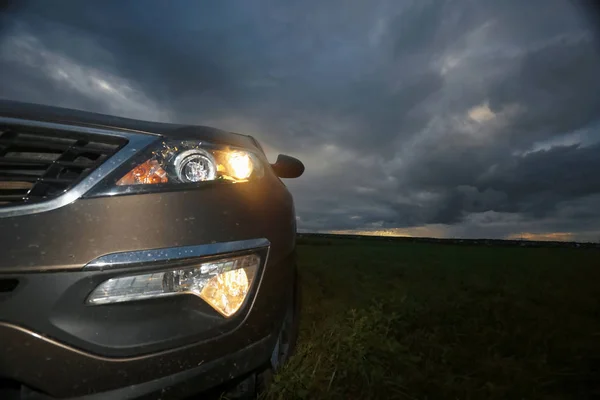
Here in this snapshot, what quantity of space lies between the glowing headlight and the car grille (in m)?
0.39

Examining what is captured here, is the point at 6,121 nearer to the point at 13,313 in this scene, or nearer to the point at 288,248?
the point at 13,313

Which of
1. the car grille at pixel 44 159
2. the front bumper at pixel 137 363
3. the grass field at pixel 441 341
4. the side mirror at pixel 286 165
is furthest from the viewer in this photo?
the side mirror at pixel 286 165

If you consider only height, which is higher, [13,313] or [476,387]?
[13,313]

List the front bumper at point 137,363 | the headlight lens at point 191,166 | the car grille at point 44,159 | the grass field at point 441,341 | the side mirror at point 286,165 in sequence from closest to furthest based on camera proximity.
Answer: the front bumper at point 137,363, the car grille at point 44,159, the headlight lens at point 191,166, the grass field at point 441,341, the side mirror at point 286,165

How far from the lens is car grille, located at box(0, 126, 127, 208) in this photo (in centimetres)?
142

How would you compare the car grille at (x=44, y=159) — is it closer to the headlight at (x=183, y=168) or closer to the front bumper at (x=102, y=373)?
the headlight at (x=183, y=168)

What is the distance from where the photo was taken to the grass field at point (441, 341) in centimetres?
230

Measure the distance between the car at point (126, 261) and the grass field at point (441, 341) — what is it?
2.29 ft

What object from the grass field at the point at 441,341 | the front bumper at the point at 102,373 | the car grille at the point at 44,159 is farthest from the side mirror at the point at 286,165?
the front bumper at the point at 102,373

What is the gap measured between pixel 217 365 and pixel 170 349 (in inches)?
8.3

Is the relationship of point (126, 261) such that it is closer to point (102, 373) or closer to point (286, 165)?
point (102, 373)

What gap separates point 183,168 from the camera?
1.65m

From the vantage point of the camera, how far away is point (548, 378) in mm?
2465

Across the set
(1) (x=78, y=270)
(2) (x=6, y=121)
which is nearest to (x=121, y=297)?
(1) (x=78, y=270)
